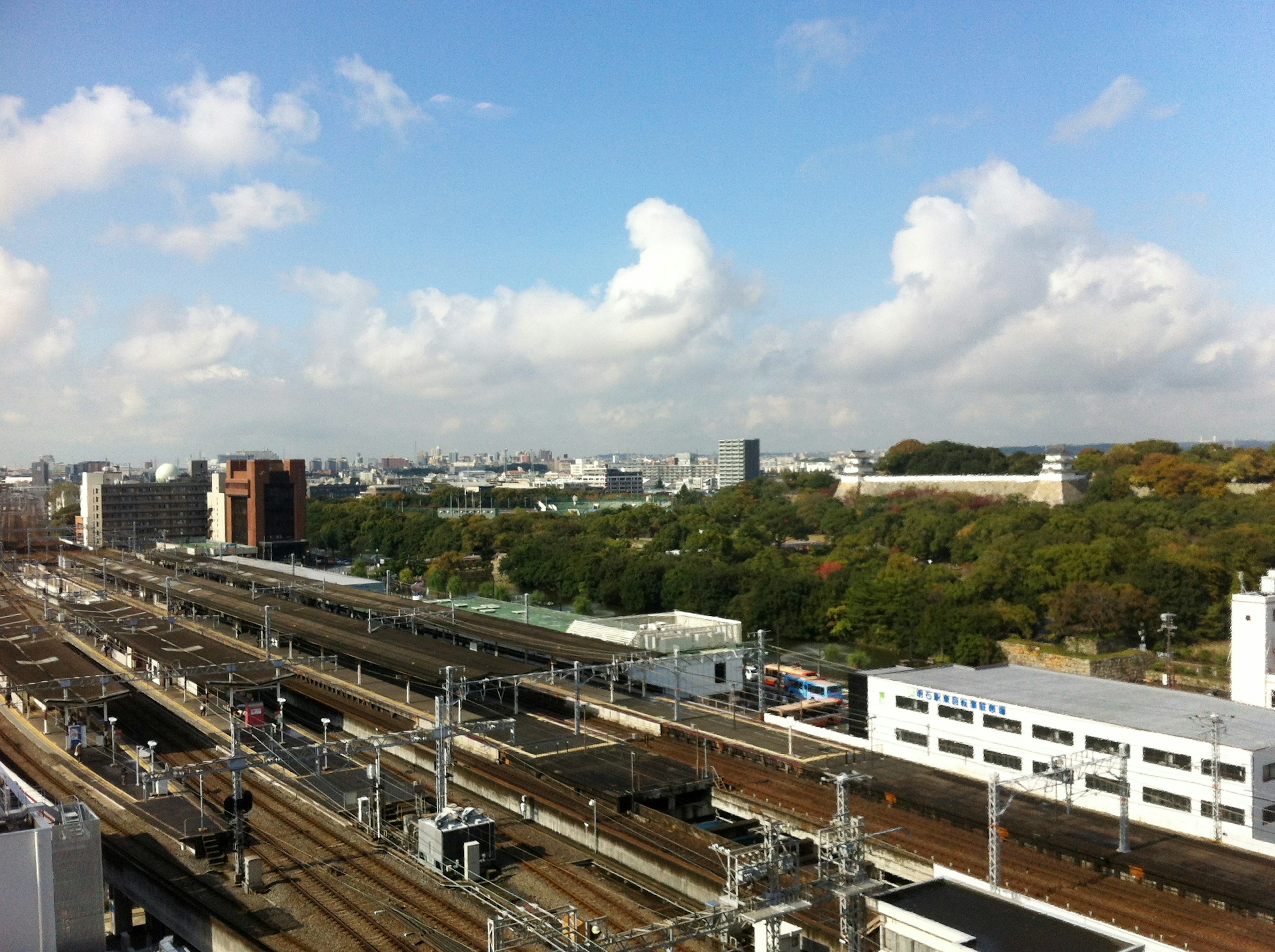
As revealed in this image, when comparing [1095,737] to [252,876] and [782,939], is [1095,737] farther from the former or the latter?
[252,876]

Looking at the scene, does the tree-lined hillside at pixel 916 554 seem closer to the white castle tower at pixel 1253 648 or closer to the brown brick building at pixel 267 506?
the brown brick building at pixel 267 506

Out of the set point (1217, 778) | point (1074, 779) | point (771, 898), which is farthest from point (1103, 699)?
point (771, 898)

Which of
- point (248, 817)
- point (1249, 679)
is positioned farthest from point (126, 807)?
point (1249, 679)

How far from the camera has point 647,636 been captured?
22.4m

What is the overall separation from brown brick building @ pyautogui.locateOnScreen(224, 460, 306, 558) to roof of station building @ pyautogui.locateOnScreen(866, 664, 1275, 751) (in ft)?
133

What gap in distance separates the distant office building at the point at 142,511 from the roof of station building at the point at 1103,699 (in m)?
46.8

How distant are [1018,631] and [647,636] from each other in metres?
11.8

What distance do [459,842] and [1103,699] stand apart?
30.6 ft

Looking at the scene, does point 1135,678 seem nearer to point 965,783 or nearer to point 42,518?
point 965,783

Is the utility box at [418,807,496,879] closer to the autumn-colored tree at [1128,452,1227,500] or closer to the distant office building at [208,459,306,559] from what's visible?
the autumn-colored tree at [1128,452,1227,500]

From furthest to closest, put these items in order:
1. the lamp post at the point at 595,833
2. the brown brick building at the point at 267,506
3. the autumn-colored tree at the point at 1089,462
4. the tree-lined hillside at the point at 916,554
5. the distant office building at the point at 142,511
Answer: the autumn-colored tree at the point at 1089,462
the distant office building at the point at 142,511
the brown brick building at the point at 267,506
the tree-lined hillside at the point at 916,554
the lamp post at the point at 595,833

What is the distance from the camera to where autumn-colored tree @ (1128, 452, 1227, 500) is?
143 feet

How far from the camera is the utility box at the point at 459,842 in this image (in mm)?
10586

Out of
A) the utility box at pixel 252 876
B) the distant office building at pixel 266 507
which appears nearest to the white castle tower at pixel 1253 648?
the utility box at pixel 252 876
